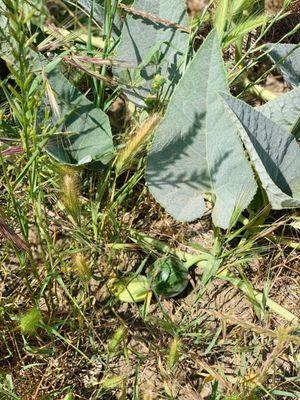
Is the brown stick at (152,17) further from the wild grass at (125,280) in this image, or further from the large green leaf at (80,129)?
the large green leaf at (80,129)

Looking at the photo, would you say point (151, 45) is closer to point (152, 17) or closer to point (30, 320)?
point (152, 17)

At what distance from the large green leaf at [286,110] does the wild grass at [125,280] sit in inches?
4.2

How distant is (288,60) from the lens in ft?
4.66

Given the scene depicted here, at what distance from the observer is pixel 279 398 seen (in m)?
1.24

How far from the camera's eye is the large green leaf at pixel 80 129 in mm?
1336

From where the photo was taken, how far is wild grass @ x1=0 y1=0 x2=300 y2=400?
1.19 meters

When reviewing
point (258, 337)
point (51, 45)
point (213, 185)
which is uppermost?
point (51, 45)

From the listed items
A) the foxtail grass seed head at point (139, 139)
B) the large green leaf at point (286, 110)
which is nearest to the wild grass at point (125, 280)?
the foxtail grass seed head at point (139, 139)

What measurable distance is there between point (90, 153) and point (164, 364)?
480 mm

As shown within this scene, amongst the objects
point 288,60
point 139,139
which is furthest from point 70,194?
point 288,60

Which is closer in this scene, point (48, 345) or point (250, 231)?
point (48, 345)

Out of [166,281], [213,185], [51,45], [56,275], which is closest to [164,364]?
[166,281]

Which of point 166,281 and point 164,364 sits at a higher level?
point 166,281

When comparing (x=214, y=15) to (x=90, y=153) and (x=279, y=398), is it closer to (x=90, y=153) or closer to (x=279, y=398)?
(x=90, y=153)
